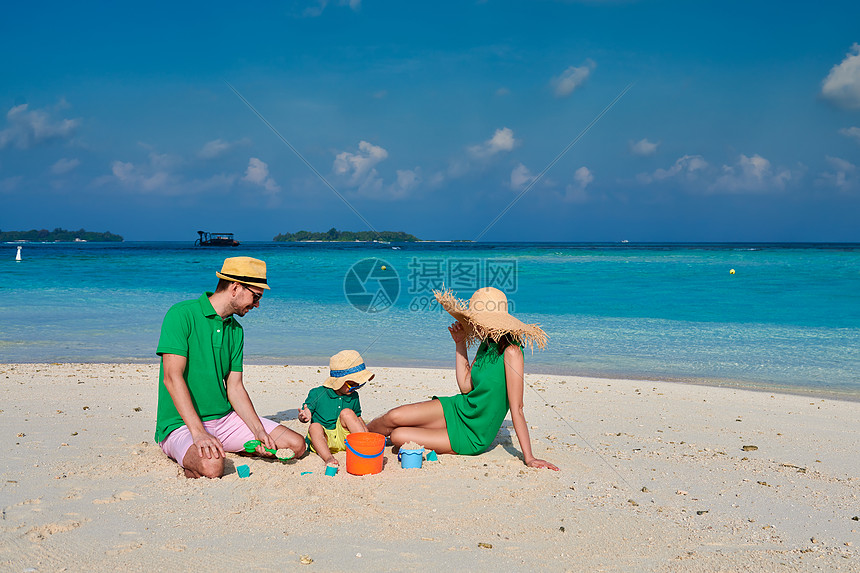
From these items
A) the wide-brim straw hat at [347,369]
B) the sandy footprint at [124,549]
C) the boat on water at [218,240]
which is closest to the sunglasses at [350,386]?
the wide-brim straw hat at [347,369]

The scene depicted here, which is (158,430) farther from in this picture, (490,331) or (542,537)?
(542,537)

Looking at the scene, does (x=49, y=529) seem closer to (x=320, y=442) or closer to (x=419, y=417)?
(x=320, y=442)

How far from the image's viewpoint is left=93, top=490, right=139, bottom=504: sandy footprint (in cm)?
380

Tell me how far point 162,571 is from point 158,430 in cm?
181

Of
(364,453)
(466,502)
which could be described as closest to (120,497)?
(364,453)

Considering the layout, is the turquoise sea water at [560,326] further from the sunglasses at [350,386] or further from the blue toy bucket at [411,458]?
the blue toy bucket at [411,458]

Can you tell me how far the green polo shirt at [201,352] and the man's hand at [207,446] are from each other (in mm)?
382

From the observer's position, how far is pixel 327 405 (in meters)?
4.98

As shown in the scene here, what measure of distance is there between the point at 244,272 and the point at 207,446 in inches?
→ 48.9

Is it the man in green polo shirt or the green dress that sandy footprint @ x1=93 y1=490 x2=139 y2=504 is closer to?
the man in green polo shirt

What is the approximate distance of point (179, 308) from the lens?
428 cm

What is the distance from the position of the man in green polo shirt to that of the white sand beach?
189 mm

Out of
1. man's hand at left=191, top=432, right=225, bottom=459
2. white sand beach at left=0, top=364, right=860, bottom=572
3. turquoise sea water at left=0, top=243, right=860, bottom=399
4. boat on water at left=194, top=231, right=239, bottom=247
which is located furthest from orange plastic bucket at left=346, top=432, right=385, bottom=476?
boat on water at left=194, top=231, right=239, bottom=247

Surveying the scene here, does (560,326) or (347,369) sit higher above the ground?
(347,369)
